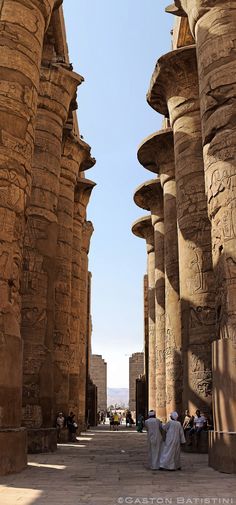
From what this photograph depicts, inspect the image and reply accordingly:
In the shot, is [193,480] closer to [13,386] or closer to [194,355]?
[13,386]

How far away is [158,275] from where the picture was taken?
18250mm

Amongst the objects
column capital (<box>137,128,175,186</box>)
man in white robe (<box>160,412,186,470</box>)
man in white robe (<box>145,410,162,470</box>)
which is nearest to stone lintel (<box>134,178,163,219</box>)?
column capital (<box>137,128,175,186</box>)

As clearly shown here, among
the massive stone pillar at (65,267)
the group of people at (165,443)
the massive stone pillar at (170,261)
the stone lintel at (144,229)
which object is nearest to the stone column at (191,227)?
the massive stone pillar at (170,261)

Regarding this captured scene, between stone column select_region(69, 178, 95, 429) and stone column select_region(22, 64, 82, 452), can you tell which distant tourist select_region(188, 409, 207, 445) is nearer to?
stone column select_region(22, 64, 82, 452)

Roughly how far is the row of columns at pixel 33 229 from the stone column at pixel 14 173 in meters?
0.01

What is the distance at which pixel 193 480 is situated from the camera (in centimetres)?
638

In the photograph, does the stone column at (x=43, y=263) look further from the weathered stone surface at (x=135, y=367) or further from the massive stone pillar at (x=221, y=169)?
the weathered stone surface at (x=135, y=367)

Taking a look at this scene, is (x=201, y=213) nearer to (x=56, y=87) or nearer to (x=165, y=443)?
(x=56, y=87)

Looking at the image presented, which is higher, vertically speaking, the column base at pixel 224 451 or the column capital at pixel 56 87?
the column capital at pixel 56 87

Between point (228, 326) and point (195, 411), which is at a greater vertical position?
point (228, 326)

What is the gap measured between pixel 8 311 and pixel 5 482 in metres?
2.24

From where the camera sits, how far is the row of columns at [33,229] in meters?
7.34

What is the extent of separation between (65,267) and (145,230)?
846cm

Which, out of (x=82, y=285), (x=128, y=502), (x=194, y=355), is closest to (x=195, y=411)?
(x=194, y=355)
